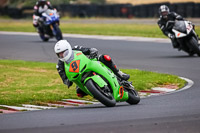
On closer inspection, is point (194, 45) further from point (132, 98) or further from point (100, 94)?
point (100, 94)

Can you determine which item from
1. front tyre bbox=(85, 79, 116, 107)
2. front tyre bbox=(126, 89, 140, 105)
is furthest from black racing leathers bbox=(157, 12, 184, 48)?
front tyre bbox=(85, 79, 116, 107)

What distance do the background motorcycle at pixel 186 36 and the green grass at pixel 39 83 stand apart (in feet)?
11.6

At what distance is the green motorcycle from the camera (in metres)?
9.20

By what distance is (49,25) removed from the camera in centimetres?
2580

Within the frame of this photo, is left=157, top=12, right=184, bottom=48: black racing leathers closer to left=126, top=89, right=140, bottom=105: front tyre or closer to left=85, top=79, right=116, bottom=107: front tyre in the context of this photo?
left=126, top=89, right=140, bottom=105: front tyre

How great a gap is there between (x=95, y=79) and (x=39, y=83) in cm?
453

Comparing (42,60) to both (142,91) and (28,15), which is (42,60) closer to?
(142,91)

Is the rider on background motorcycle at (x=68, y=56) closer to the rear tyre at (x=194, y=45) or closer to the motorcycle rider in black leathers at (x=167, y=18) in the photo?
the rear tyre at (x=194, y=45)

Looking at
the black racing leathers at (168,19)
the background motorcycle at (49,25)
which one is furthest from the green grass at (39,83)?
the background motorcycle at (49,25)

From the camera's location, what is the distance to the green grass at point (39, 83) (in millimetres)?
11312

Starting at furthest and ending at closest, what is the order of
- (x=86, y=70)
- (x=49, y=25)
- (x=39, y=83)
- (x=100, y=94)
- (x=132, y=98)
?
(x=49, y=25) → (x=39, y=83) → (x=132, y=98) → (x=86, y=70) → (x=100, y=94)

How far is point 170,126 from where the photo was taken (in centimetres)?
700

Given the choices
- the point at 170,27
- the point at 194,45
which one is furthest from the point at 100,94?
the point at 170,27

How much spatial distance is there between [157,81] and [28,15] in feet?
122
